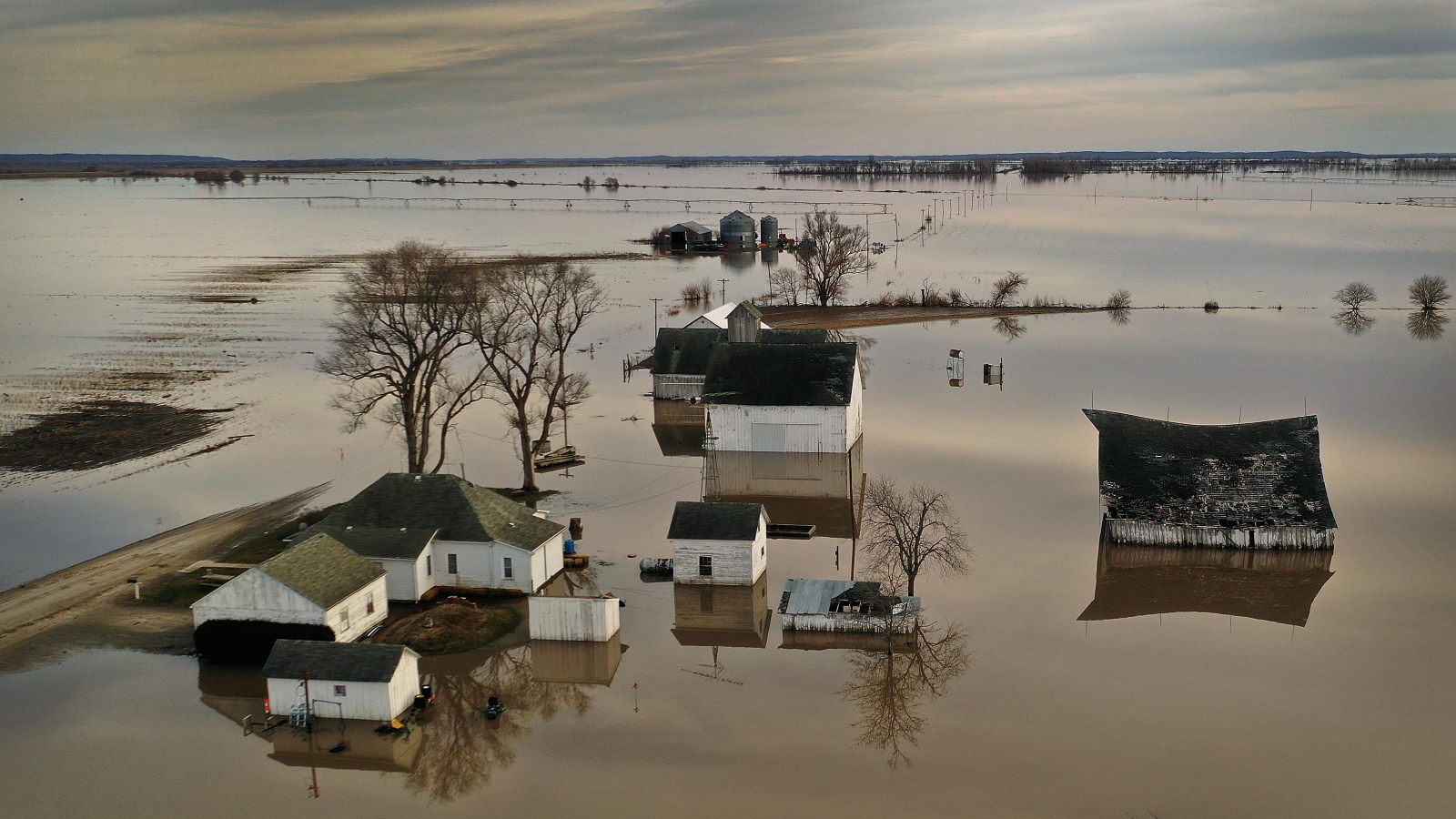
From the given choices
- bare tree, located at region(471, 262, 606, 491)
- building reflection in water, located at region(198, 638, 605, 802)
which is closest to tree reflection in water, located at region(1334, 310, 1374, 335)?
bare tree, located at region(471, 262, 606, 491)

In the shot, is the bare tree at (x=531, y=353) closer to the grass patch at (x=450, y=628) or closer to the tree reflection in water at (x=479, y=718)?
the grass patch at (x=450, y=628)

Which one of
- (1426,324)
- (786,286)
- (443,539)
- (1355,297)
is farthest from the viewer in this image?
(786,286)

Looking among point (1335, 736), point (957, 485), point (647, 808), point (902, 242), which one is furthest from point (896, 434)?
point (902, 242)

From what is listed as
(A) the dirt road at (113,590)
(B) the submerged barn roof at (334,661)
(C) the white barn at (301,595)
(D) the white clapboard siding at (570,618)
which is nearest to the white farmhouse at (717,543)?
(D) the white clapboard siding at (570,618)

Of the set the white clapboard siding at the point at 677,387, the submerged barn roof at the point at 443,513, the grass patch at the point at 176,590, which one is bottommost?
the grass patch at the point at 176,590

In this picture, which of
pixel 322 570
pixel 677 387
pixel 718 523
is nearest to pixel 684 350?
pixel 677 387

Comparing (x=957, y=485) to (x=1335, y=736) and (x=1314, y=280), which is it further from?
(x=1314, y=280)

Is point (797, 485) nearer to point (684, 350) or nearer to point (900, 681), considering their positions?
point (684, 350)
